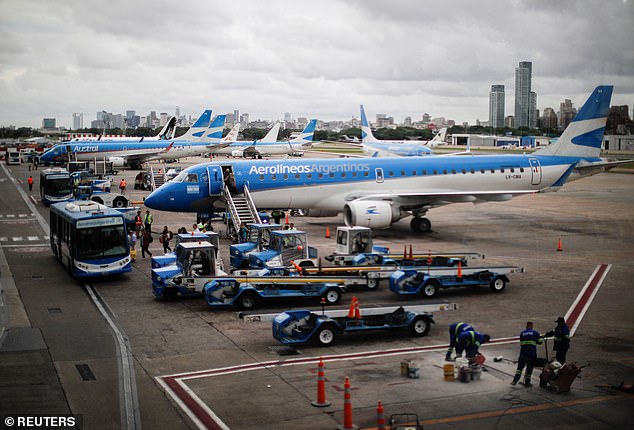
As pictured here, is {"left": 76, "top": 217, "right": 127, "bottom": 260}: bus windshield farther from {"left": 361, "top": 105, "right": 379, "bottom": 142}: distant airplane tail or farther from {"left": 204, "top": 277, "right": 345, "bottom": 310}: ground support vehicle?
{"left": 361, "top": 105, "right": 379, "bottom": 142}: distant airplane tail

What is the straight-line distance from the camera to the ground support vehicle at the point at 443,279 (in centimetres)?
2391

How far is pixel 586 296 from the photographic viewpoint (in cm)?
2431

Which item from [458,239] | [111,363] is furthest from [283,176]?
[111,363]

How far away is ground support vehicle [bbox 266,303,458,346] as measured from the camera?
60.4ft

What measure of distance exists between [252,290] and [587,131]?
21.0 meters

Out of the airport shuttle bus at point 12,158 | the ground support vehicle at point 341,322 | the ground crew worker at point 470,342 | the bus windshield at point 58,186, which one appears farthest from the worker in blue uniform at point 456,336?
the airport shuttle bus at point 12,158

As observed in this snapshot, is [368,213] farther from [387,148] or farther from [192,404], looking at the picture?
[387,148]

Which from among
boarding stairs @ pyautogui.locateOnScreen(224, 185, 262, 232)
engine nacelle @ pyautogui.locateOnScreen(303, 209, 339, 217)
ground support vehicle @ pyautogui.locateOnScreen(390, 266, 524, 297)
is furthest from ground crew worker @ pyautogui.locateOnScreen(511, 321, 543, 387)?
engine nacelle @ pyautogui.locateOnScreen(303, 209, 339, 217)

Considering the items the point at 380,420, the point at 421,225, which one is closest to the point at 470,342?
the point at 380,420

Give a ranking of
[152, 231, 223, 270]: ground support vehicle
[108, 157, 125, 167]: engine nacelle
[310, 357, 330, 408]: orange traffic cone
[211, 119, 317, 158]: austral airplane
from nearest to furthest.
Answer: [310, 357, 330, 408]: orange traffic cone < [152, 231, 223, 270]: ground support vehicle < [108, 157, 125, 167]: engine nacelle < [211, 119, 317, 158]: austral airplane

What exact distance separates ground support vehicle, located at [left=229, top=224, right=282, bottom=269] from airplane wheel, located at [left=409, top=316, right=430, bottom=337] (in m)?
10.2

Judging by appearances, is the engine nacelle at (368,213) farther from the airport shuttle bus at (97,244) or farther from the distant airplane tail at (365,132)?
the distant airplane tail at (365,132)

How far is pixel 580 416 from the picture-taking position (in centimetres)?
1345

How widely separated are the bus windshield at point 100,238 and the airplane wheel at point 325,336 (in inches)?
473
